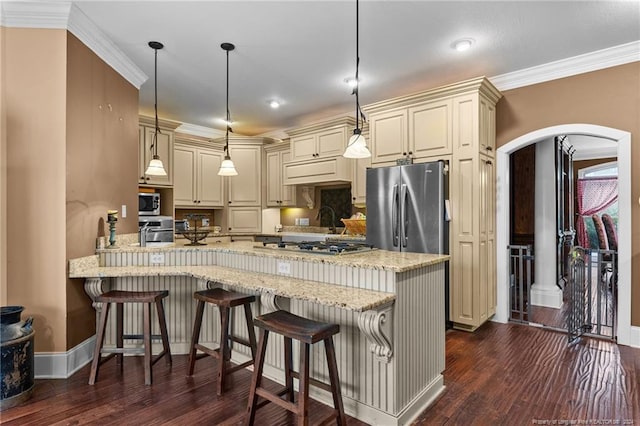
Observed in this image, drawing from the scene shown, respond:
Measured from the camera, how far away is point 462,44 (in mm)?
3092

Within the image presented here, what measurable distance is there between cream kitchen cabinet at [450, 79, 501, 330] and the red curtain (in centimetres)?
632

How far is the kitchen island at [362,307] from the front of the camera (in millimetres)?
1954

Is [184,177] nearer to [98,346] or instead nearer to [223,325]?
[98,346]

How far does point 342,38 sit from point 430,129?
138 cm

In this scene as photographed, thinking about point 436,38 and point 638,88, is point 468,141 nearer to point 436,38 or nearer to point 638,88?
point 436,38


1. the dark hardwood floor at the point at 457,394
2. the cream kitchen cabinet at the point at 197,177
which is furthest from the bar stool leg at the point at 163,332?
the cream kitchen cabinet at the point at 197,177

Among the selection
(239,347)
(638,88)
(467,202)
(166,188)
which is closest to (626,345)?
(467,202)

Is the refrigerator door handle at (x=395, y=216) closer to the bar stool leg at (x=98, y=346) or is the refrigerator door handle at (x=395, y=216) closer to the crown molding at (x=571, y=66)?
the crown molding at (x=571, y=66)

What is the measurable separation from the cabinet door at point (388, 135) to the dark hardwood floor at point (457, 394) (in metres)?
2.19

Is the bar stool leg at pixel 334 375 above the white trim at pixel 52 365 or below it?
above

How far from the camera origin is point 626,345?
3.19 metres

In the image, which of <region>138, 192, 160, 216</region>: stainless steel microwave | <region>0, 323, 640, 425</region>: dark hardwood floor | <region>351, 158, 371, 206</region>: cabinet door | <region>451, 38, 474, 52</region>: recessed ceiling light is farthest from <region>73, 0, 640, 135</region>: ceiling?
<region>0, 323, 640, 425</region>: dark hardwood floor

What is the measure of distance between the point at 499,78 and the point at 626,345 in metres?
2.90

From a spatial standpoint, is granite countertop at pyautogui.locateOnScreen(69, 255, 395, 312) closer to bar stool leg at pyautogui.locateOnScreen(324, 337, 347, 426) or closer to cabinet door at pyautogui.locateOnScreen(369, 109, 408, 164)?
bar stool leg at pyautogui.locateOnScreen(324, 337, 347, 426)
